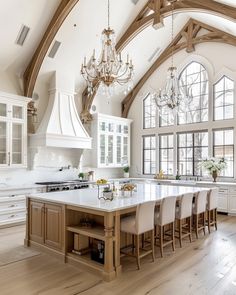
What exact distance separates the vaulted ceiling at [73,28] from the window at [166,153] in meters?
3.18

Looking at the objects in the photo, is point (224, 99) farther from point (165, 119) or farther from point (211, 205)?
point (211, 205)

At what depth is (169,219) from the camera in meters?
4.44

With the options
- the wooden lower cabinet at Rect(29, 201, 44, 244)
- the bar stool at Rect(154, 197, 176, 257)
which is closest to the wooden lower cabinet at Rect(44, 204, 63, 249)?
the wooden lower cabinet at Rect(29, 201, 44, 244)

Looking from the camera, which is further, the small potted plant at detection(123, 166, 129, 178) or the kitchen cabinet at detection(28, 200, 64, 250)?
the small potted plant at detection(123, 166, 129, 178)

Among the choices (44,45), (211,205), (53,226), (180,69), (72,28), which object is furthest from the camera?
(180,69)

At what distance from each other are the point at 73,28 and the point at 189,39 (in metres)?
3.90

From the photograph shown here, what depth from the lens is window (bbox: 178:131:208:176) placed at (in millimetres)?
8625

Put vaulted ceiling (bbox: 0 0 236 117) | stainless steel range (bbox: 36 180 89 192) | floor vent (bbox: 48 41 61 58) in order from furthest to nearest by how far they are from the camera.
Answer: floor vent (bbox: 48 41 61 58)
stainless steel range (bbox: 36 180 89 192)
vaulted ceiling (bbox: 0 0 236 117)

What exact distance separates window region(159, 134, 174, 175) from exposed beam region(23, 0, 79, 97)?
4.83 metres

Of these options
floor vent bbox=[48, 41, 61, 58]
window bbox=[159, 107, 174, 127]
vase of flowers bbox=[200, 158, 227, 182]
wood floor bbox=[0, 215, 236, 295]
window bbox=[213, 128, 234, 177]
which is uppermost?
floor vent bbox=[48, 41, 61, 58]

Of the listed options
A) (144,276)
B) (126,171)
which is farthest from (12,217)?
(126,171)

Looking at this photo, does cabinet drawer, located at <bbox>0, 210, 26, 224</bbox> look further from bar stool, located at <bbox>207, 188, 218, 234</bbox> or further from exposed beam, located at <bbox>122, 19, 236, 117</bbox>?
exposed beam, located at <bbox>122, 19, 236, 117</bbox>

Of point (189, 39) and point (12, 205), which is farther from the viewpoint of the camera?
point (189, 39)

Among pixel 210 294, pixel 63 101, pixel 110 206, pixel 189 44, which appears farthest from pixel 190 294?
pixel 189 44
